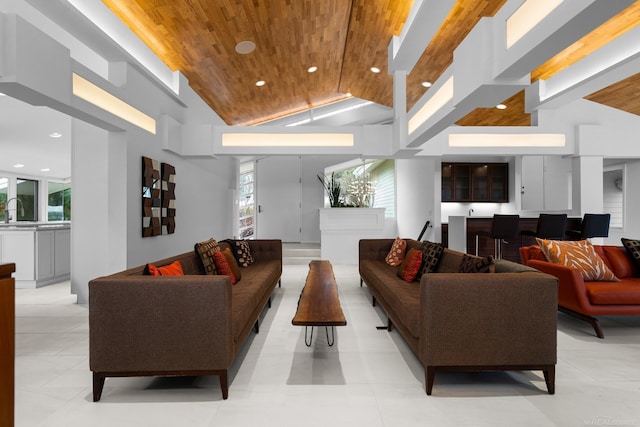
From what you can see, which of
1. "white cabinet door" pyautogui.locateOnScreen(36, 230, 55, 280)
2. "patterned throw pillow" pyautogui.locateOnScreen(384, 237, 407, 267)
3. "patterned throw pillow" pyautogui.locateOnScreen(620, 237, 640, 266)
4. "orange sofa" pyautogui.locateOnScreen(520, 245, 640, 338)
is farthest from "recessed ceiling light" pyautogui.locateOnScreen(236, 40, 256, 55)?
"patterned throw pillow" pyautogui.locateOnScreen(620, 237, 640, 266)

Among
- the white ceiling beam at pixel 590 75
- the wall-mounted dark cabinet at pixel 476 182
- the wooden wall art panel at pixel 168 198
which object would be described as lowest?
the wooden wall art panel at pixel 168 198

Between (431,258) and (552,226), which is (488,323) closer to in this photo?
(431,258)

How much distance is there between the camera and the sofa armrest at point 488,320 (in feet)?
7.35

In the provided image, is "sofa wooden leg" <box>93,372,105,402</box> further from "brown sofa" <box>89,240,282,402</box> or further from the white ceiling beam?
the white ceiling beam

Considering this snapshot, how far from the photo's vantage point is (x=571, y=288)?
11.1ft

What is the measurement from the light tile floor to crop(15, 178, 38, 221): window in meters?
7.11

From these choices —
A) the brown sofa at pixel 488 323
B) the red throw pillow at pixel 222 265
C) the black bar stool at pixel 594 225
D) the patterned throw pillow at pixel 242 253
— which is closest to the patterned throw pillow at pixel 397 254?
the patterned throw pillow at pixel 242 253

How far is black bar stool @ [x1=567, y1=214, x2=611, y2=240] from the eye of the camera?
612 cm

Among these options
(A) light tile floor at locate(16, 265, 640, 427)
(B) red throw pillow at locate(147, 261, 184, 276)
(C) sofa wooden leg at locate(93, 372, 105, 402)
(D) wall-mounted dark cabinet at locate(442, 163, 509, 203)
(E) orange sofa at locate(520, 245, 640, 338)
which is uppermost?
(D) wall-mounted dark cabinet at locate(442, 163, 509, 203)

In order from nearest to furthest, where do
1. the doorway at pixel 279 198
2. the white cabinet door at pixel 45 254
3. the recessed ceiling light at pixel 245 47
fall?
the recessed ceiling light at pixel 245 47, the white cabinet door at pixel 45 254, the doorway at pixel 279 198

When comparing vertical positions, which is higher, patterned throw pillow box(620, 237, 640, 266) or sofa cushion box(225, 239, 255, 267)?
patterned throw pillow box(620, 237, 640, 266)

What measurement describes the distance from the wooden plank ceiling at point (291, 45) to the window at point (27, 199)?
5356 mm

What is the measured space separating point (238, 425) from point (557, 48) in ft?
9.03

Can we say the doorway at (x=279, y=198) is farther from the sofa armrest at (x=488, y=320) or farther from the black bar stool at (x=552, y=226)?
the sofa armrest at (x=488, y=320)
